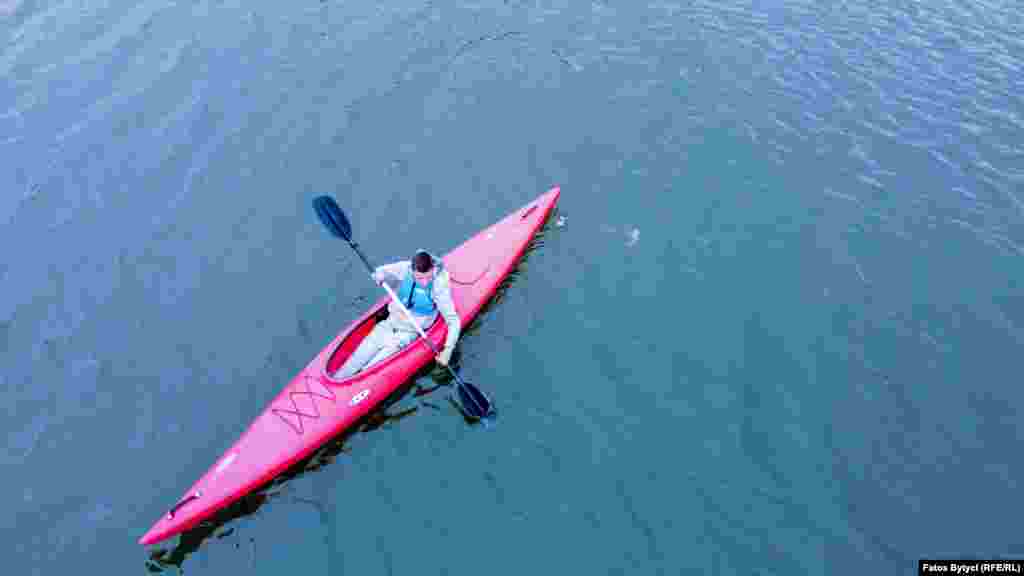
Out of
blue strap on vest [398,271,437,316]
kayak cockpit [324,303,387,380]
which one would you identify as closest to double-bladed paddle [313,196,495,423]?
blue strap on vest [398,271,437,316]

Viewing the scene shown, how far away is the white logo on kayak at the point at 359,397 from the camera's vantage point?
363 inches

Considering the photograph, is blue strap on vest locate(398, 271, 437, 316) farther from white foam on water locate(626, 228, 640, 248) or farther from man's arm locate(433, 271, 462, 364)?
white foam on water locate(626, 228, 640, 248)

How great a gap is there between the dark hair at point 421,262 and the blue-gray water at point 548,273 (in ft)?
6.12

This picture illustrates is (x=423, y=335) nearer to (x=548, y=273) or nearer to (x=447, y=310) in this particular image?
(x=447, y=310)

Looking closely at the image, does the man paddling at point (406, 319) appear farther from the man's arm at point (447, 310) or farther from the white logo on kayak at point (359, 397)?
the white logo on kayak at point (359, 397)

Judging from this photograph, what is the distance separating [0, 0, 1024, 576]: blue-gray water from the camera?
8.48 m

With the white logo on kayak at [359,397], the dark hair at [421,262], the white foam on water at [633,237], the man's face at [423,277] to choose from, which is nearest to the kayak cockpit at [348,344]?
the white logo on kayak at [359,397]

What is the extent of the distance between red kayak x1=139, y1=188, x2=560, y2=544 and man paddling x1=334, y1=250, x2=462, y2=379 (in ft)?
0.50

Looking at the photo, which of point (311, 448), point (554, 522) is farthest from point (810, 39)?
point (311, 448)

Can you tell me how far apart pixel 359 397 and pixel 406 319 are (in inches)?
51.0

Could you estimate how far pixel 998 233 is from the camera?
11727mm

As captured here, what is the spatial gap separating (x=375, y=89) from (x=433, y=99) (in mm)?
1380

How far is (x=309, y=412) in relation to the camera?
9.09 m

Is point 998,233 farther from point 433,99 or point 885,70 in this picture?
point 433,99
